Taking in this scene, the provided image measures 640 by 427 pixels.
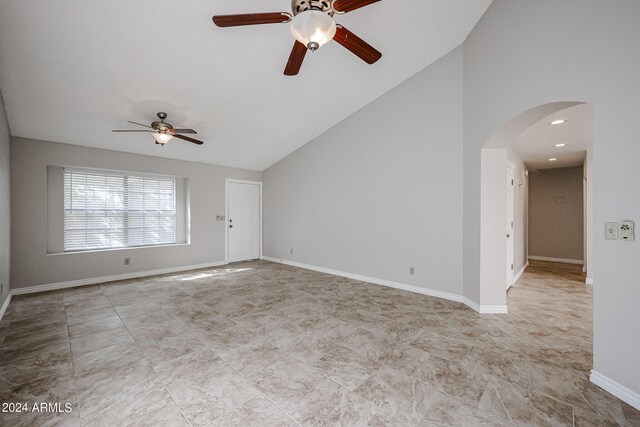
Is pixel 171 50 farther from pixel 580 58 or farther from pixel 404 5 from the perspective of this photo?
pixel 580 58

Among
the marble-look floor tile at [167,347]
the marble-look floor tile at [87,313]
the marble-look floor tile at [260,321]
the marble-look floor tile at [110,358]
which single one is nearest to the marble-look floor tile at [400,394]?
the marble-look floor tile at [260,321]

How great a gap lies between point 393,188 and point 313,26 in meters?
3.01

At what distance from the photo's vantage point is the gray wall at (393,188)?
3.67 meters

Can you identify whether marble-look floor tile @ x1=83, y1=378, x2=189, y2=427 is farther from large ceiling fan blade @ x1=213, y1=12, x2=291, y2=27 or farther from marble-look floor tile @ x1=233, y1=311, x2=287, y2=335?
large ceiling fan blade @ x1=213, y1=12, x2=291, y2=27

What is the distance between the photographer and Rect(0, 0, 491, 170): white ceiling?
2422mm

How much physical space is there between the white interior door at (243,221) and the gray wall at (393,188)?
154 cm

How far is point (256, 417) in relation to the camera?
1.56 m

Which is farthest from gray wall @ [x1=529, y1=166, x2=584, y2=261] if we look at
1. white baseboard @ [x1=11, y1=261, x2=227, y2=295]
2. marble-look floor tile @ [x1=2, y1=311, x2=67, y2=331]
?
marble-look floor tile @ [x1=2, y1=311, x2=67, y2=331]

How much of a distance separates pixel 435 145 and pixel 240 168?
4.69 m

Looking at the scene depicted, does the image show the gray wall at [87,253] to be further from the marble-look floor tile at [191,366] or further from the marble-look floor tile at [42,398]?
the marble-look floor tile at [191,366]

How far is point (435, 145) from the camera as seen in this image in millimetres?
3787

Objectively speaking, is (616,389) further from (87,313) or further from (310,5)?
(87,313)

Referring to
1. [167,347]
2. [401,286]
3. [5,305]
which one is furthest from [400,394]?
[5,305]

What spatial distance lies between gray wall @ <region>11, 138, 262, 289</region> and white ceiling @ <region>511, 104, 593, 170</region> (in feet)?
20.4
